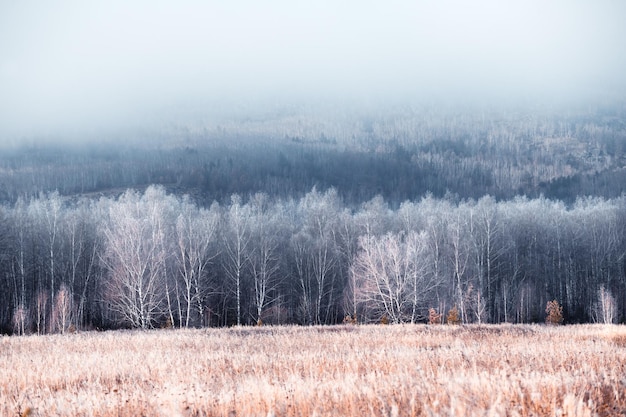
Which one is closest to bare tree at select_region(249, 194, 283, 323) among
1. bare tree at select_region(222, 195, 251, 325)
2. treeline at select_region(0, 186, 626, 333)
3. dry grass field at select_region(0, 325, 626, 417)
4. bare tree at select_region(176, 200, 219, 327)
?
treeline at select_region(0, 186, 626, 333)

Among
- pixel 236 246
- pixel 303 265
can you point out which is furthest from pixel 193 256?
pixel 303 265

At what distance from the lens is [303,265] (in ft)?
192

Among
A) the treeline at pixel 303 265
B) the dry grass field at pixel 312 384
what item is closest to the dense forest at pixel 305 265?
the treeline at pixel 303 265

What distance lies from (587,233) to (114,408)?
74418 mm

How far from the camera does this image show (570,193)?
648ft

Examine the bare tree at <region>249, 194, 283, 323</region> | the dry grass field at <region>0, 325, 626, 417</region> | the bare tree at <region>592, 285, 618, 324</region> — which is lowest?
the bare tree at <region>592, 285, 618, 324</region>

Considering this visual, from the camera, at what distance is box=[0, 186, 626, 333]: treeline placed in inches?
1849

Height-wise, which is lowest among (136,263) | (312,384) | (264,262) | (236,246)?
(264,262)

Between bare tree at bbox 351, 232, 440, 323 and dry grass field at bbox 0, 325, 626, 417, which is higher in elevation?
dry grass field at bbox 0, 325, 626, 417

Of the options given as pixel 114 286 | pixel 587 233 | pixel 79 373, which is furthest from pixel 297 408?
pixel 587 233

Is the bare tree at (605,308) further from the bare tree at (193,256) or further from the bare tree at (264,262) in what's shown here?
the bare tree at (193,256)

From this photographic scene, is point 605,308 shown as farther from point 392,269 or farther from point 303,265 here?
point 303,265

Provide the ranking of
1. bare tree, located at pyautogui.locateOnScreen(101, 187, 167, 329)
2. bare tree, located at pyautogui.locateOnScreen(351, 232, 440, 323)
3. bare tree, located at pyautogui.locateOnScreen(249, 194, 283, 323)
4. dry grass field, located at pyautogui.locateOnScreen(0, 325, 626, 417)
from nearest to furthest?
dry grass field, located at pyautogui.locateOnScreen(0, 325, 626, 417) → bare tree, located at pyautogui.locateOnScreen(101, 187, 167, 329) → bare tree, located at pyautogui.locateOnScreen(351, 232, 440, 323) → bare tree, located at pyautogui.locateOnScreen(249, 194, 283, 323)

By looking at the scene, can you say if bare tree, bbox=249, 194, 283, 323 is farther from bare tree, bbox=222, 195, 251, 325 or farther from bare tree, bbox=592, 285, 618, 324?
bare tree, bbox=592, 285, 618, 324
